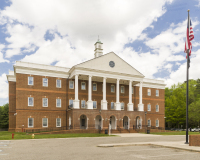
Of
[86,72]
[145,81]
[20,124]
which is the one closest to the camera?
[20,124]

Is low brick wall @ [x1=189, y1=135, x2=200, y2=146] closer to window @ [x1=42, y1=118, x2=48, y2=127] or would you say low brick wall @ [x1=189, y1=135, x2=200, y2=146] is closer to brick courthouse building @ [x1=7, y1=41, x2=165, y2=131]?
brick courthouse building @ [x1=7, y1=41, x2=165, y2=131]

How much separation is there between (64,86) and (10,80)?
1088cm

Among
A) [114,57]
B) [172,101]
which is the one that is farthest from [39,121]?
[172,101]

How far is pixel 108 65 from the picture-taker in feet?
130

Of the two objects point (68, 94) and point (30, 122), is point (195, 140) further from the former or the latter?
point (30, 122)

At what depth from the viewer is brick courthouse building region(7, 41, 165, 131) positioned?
35469 mm

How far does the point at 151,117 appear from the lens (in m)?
49.6

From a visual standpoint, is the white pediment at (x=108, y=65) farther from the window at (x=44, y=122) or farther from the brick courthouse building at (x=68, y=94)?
the window at (x=44, y=122)

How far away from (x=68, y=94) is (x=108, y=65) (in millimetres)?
9747

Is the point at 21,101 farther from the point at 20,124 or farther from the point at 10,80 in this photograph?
the point at 10,80

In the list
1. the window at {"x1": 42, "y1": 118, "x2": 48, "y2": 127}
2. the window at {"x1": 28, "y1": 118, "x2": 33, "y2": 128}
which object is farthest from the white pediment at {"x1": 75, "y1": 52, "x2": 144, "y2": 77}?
Answer: the window at {"x1": 28, "y1": 118, "x2": 33, "y2": 128}

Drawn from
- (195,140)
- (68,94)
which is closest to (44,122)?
(68,94)

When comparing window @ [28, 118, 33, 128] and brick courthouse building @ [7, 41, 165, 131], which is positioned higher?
brick courthouse building @ [7, 41, 165, 131]

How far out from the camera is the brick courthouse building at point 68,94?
35469mm
